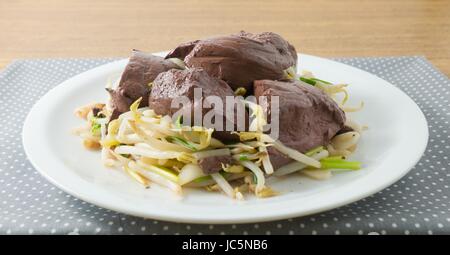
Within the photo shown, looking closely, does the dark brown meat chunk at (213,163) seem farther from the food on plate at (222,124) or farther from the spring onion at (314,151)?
the spring onion at (314,151)

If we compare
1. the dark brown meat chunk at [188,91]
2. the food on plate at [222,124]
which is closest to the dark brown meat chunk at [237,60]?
the food on plate at [222,124]

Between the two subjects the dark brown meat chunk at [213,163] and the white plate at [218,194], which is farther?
the dark brown meat chunk at [213,163]

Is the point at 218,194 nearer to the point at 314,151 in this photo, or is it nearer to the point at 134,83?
the point at 314,151

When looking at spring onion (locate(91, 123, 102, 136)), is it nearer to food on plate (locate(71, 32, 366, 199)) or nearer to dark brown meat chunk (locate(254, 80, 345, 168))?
food on plate (locate(71, 32, 366, 199))

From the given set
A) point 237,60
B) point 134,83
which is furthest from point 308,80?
point 134,83

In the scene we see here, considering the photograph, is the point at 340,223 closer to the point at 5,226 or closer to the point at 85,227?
the point at 85,227

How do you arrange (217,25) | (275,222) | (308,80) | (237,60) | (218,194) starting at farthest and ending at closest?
(217,25), (308,80), (237,60), (218,194), (275,222)
